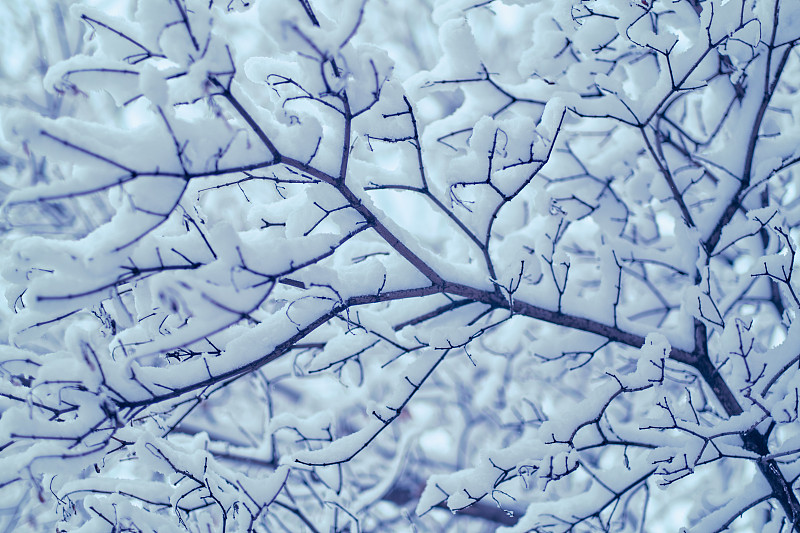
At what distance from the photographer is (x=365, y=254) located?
175 cm

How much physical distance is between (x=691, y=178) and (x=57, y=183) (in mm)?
1845

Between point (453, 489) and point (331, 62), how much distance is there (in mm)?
1194

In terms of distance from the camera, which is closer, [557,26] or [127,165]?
[127,165]

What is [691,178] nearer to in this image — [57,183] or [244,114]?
[244,114]

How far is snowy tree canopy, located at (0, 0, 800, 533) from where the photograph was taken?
968 millimetres

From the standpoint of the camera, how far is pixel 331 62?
983mm

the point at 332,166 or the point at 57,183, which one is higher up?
the point at 332,166

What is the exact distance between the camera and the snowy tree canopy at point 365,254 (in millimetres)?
968

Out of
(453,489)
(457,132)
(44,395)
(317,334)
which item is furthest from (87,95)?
(453,489)

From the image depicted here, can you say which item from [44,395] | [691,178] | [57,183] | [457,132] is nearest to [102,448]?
[44,395]

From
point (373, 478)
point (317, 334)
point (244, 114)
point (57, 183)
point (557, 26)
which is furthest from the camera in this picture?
point (373, 478)

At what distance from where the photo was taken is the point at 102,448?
1.15 meters

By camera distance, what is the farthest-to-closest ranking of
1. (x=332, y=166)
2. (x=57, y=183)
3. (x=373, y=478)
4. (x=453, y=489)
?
1. (x=373, y=478)
2. (x=453, y=489)
3. (x=332, y=166)
4. (x=57, y=183)

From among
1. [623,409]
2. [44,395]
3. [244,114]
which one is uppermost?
[623,409]
